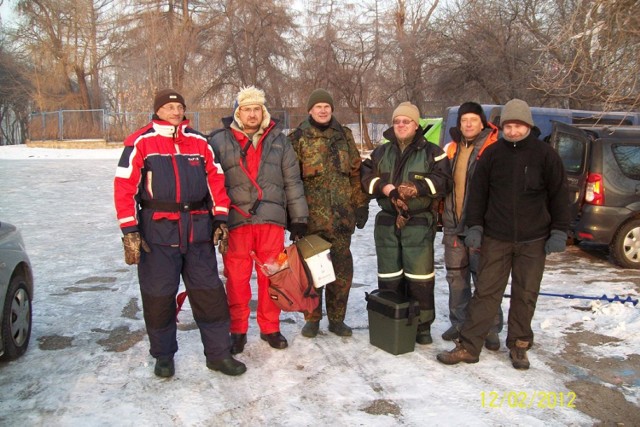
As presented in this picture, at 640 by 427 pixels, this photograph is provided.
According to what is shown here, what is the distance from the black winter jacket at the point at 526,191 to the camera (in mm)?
3914

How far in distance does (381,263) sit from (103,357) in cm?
225

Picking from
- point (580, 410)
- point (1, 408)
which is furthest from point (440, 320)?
point (1, 408)

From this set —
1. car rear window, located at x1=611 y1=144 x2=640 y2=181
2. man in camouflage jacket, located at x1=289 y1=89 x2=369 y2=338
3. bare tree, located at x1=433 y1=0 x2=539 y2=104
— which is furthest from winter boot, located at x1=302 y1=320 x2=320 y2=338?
bare tree, located at x1=433 y1=0 x2=539 y2=104

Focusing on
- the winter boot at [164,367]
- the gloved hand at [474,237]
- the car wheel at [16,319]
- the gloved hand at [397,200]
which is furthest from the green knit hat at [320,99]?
the car wheel at [16,319]

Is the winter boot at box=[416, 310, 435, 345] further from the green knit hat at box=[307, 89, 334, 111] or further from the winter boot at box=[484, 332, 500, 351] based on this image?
the green knit hat at box=[307, 89, 334, 111]

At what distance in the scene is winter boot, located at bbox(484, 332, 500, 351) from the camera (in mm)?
4414

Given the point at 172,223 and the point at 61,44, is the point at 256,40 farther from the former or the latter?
the point at 172,223

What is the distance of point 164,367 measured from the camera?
12.9 ft

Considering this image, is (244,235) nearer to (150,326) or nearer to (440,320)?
(150,326)

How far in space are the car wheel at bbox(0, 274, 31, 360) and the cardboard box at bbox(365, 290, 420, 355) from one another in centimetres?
264

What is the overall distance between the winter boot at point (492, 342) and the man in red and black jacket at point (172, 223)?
6.28 ft

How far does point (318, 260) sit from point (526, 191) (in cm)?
159

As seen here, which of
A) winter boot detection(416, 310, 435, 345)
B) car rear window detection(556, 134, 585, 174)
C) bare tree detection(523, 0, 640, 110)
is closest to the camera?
winter boot detection(416, 310, 435, 345)

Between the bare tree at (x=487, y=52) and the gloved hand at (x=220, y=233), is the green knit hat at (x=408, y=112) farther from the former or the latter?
the bare tree at (x=487, y=52)
